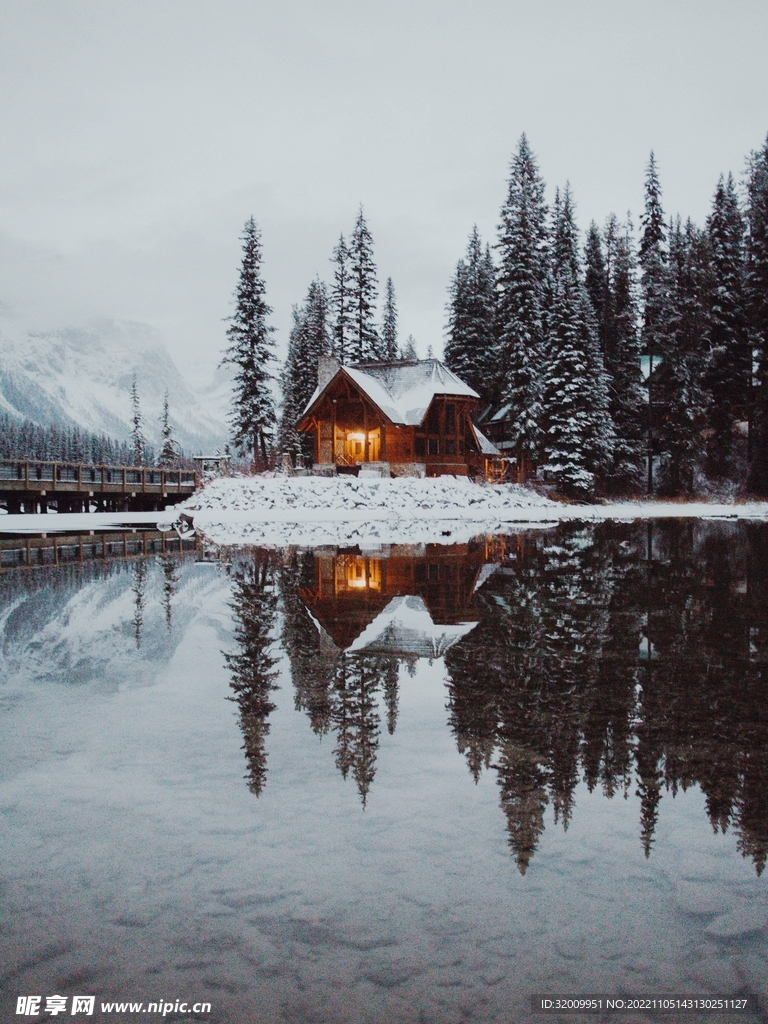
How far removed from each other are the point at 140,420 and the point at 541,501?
78757mm

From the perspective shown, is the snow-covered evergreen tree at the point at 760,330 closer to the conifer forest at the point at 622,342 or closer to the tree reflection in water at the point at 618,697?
the conifer forest at the point at 622,342

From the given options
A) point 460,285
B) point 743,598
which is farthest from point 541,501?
point 743,598

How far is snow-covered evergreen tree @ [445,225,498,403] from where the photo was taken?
200ft

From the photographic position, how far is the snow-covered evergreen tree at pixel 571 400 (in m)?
44.6

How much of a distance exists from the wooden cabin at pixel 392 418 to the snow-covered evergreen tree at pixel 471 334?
536 inches

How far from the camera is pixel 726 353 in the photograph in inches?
1960

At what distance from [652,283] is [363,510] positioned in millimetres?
30651

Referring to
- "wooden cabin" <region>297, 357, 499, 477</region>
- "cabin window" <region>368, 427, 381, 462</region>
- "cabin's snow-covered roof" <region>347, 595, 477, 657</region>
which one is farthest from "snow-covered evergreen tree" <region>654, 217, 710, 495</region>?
"cabin's snow-covered roof" <region>347, 595, 477, 657</region>

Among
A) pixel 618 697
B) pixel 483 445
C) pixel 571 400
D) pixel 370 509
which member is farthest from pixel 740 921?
pixel 483 445

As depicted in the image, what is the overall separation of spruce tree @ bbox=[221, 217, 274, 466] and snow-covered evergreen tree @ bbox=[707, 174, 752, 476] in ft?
94.5

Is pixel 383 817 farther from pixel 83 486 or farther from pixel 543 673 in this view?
pixel 83 486

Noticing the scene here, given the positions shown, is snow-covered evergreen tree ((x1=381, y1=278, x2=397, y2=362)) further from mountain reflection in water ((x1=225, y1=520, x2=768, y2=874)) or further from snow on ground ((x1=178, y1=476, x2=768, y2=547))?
mountain reflection in water ((x1=225, y1=520, x2=768, y2=874))

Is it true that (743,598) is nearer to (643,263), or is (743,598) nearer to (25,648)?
(25,648)

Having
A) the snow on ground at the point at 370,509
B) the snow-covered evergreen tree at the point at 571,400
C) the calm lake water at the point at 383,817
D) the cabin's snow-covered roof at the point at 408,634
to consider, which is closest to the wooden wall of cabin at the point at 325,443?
the snow on ground at the point at 370,509
